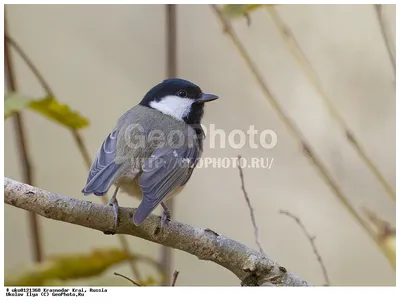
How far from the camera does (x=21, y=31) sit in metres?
1.71

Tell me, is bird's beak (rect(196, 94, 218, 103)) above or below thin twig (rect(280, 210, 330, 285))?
above

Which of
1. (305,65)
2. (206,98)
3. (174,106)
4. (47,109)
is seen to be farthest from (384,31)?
(47,109)

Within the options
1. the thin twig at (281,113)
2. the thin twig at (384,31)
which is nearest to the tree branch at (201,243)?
the thin twig at (281,113)

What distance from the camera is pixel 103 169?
1440mm

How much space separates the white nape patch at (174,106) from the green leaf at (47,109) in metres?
0.45

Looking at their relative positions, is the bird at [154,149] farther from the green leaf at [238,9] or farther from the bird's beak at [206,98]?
the green leaf at [238,9]

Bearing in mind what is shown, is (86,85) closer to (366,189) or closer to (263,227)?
(263,227)

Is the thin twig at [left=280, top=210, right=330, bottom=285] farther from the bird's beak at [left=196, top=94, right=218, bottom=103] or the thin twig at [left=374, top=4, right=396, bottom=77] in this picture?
the thin twig at [left=374, top=4, right=396, bottom=77]

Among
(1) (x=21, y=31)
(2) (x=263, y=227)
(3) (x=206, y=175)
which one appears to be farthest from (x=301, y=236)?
(1) (x=21, y=31)

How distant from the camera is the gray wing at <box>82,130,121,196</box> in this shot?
1.35 m

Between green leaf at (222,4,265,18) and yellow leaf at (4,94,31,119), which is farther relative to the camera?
green leaf at (222,4,265,18)

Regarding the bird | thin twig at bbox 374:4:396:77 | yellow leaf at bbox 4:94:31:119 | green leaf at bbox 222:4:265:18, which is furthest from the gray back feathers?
thin twig at bbox 374:4:396:77

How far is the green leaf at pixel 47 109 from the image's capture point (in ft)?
4.11

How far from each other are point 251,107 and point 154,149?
37cm
